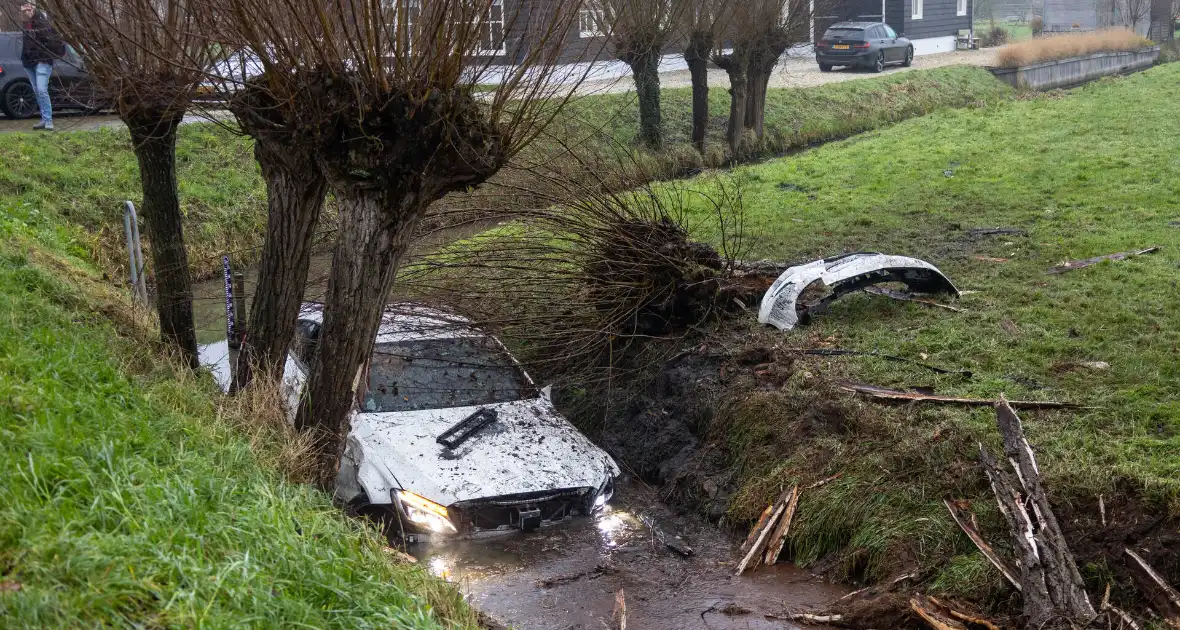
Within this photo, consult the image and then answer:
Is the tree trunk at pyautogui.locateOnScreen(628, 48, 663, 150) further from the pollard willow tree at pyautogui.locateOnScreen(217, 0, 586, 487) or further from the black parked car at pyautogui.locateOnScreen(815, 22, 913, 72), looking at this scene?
the black parked car at pyautogui.locateOnScreen(815, 22, 913, 72)

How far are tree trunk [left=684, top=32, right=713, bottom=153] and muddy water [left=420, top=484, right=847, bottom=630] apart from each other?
15.0 m

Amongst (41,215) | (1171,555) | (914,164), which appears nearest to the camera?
(1171,555)

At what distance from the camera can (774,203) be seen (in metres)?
16.5

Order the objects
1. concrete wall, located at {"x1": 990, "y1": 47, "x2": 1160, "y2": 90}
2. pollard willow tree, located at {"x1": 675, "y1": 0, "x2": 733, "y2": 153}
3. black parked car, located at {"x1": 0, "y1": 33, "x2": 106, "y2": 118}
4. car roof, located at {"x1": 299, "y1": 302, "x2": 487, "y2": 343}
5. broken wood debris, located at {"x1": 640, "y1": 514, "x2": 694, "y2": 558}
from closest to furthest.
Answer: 1. broken wood debris, located at {"x1": 640, "y1": 514, "x2": 694, "y2": 558}
2. car roof, located at {"x1": 299, "y1": 302, "x2": 487, "y2": 343}
3. black parked car, located at {"x1": 0, "y1": 33, "x2": 106, "y2": 118}
4. pollard willow tree, located at {"x1": 675, "y1": 0, "x2": 733, "y2": 153}
5. concrete wall, located at {"x1": 990, "y1": 47, "x2": 1160, "y2": 90}

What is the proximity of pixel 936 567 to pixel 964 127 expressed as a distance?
19.6m

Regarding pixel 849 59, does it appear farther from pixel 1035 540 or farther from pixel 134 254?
pixel 1035 540

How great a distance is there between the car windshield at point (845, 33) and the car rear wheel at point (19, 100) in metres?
25.7

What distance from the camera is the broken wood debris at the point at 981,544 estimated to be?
19.5 ft

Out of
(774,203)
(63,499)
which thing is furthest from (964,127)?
(63,499)

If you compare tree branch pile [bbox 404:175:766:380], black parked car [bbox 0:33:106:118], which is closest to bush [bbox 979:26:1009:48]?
black parked car [bbox 0:33:106:118]

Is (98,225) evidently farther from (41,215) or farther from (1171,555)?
(1171,555)

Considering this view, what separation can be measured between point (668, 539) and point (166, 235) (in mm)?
5473

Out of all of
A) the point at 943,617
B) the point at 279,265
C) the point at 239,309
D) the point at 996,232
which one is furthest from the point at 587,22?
the point at 943,617

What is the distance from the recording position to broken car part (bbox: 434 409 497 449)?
7.82m
